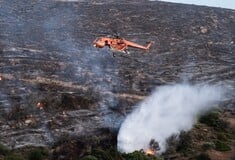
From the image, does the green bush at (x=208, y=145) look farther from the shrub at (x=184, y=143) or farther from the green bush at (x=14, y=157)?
the green bush at (x=14, y=157)

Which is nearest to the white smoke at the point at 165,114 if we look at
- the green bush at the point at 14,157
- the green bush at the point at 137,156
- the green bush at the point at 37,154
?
the green bush at the point at 137,156

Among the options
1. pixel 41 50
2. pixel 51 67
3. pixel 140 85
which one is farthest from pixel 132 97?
pixel 41 50

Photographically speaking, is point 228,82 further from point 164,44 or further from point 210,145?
point 210,145

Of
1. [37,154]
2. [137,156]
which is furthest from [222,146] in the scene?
[37,154]

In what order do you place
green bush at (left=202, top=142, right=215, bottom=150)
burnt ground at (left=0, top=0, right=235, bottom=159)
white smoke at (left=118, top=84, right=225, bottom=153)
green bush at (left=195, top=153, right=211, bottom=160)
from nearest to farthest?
green bush at (left=195, top=153, right=211, bottom=160), white smoke at (left=118, top=84, right=225, bottom=153), green bush at (left=202, top=142, right=215, bottom=150), burnt ground at (left=0, top=0, right=235, bottom=159)

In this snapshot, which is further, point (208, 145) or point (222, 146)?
point (222, 146)

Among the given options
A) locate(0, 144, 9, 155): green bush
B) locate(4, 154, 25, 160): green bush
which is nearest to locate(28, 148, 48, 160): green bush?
locate(4, 154, 25, 160): green bush

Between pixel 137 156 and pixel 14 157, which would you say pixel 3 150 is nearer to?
pixel 14 157

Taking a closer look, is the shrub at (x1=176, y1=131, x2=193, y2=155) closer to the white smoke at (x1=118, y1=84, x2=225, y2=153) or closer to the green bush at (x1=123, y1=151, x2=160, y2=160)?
the white smoke at (x1=118, y1=84, x2=225, y2=153)
